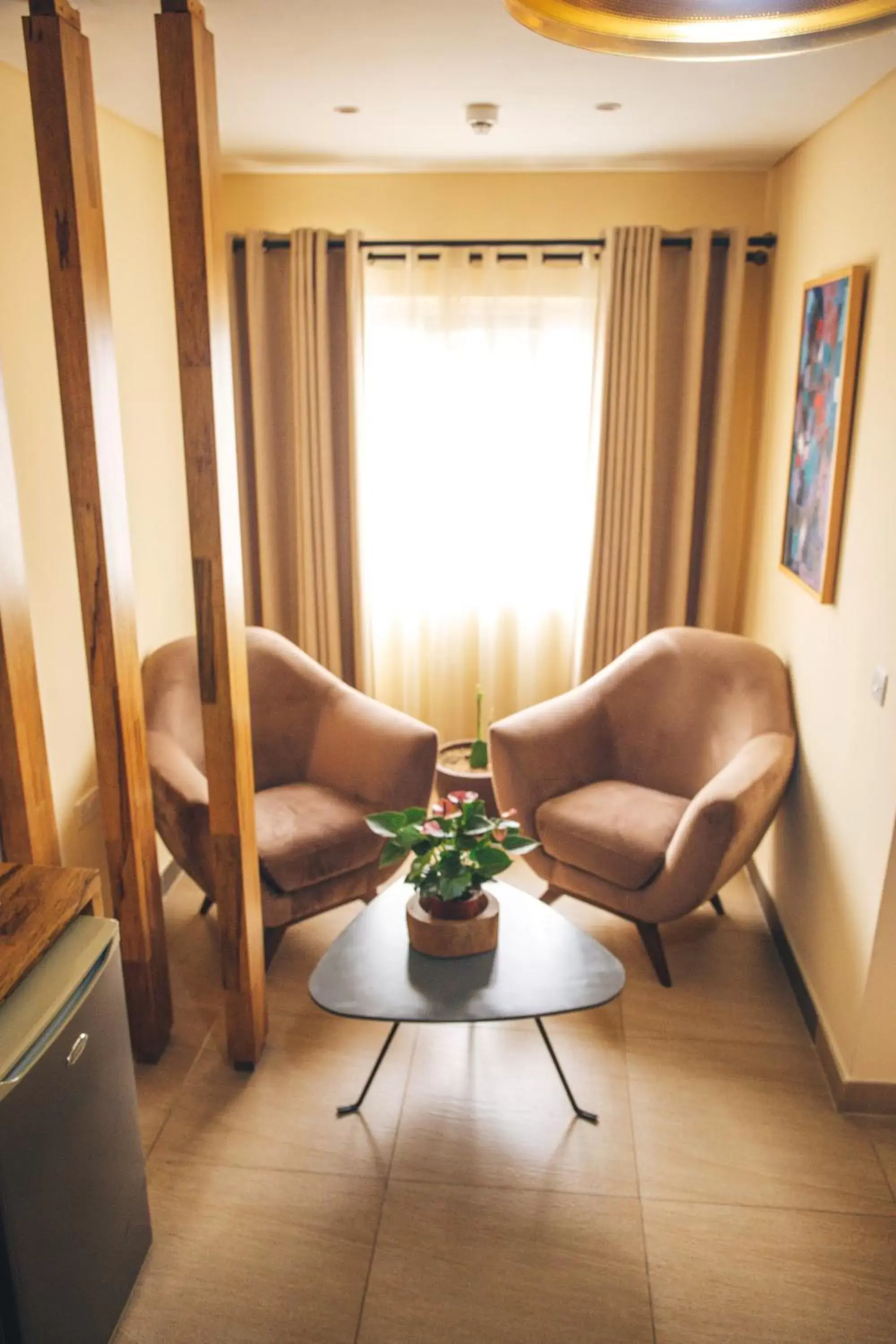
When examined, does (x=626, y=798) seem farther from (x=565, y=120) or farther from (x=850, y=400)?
(x=565, y=120)

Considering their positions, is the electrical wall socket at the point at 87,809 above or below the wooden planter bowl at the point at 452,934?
above

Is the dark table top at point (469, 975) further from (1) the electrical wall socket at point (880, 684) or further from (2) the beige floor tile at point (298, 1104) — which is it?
(1) the electrical wall socket at point (880, 684)

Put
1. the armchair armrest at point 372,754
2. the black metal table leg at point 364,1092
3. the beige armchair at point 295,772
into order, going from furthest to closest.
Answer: the armchair armrest at point 372,754
the beige armchair at point 295,772
the black metal table leg at point 364,1092

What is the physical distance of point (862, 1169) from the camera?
2.23 meters

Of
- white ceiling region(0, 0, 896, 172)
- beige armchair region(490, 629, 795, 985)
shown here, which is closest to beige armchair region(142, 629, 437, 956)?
beige armchair region(490, 629, 795, 985)

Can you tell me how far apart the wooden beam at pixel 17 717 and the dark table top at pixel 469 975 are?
27.7 inches

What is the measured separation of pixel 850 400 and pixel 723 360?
1068 millimetres

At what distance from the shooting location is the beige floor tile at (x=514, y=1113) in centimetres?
222

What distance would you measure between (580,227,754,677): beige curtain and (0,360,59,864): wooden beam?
2234 millimetres

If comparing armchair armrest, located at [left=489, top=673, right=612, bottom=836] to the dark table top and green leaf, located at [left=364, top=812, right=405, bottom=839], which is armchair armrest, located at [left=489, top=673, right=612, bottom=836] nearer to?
the dark table top

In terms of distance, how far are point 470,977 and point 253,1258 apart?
72cm

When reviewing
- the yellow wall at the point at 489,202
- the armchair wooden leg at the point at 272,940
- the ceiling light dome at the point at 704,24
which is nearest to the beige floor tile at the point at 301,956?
the armchair wooden leg at the point at 272,940

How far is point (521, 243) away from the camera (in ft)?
11.7

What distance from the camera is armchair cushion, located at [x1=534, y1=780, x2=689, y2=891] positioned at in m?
2.84
